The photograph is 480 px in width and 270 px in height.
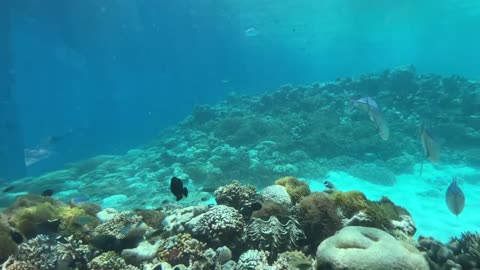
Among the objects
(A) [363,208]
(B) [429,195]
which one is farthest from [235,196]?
(B) [429,195]

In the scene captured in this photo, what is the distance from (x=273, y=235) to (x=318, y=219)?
871 mm

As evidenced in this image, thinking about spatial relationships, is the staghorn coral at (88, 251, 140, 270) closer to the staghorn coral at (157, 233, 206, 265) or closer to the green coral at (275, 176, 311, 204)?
the staghorn coral at (157, 233, 206, 265)

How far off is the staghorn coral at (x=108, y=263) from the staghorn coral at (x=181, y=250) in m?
0.47

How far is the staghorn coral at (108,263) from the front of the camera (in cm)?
491

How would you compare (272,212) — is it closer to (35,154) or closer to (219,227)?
(219,227)

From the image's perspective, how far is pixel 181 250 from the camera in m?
5.05

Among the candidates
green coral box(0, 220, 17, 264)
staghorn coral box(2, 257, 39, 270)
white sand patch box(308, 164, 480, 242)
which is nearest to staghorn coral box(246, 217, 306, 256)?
staghorn coral box(2, 257, 39, 270)

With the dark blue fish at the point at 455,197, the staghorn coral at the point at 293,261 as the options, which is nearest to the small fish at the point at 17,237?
the staghorn coral at the point at 293,261

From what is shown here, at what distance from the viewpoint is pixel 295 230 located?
548cm

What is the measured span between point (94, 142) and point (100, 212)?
4240 cm

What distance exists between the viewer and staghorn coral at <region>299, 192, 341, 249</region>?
5.47 meters

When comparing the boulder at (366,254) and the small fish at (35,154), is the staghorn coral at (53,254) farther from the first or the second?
the small fish at (35,154)

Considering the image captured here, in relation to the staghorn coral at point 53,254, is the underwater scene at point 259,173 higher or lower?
higher

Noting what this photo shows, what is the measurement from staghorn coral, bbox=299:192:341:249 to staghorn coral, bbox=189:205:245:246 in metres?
1.11
